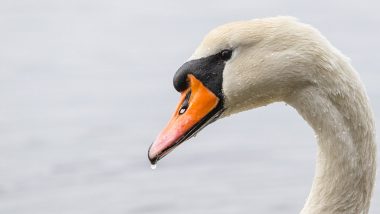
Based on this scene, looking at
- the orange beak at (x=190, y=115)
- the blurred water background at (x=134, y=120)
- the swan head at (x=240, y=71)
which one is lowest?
the blurred water background at (x=134, y=120)

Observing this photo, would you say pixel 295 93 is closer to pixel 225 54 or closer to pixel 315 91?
pixel 315 91

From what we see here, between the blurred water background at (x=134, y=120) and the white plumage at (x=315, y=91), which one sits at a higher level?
the white plumage at (x=315, y=91)

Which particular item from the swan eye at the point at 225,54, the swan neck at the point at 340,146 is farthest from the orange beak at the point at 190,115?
the swan neck at the point at 340,146

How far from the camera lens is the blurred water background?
38.0 feet

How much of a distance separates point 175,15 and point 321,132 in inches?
309

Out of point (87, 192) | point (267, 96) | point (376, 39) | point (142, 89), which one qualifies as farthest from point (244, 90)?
point (376, 39)

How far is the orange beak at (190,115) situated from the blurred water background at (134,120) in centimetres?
434

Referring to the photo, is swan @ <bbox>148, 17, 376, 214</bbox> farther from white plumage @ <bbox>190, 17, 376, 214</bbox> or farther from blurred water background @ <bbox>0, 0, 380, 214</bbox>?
blurred water background @ <bbox>0, 0, 380, 214</bbox>

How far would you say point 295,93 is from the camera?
6.87 meters

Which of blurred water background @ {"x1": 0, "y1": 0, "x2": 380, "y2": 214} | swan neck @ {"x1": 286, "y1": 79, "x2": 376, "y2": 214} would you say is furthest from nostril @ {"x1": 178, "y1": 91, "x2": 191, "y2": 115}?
blurred water background @ {"x1": 0, "y1": 0, "x2": 380, "y2": 214}

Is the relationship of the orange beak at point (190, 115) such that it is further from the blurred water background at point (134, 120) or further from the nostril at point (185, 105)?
the blurred water background at point (134, 120)

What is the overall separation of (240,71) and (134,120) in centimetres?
565

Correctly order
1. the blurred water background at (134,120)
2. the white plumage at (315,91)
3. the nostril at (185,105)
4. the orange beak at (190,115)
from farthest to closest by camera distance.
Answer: the blurred water background at (134,120), the nostril at (185,105), the orange beak at (190,115), the white plumage at (315,91)

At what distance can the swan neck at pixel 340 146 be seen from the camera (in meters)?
6.75
